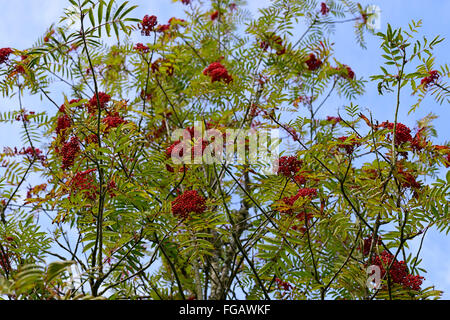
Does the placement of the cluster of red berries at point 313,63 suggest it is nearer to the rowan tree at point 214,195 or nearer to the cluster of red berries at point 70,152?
the rowan tree at point 214,195

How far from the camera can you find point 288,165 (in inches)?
109

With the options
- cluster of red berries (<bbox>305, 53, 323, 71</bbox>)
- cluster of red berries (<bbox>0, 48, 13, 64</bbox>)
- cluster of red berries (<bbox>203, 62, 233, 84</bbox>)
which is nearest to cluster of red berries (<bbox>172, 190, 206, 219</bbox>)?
cluster of red berries (<bbox>203, 62, 233, 84</bbox>)

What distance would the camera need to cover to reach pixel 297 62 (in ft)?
16.5

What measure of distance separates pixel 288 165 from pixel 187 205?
729 millimetres

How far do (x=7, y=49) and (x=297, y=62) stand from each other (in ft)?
9.97

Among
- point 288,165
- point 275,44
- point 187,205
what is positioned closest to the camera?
point 187,205

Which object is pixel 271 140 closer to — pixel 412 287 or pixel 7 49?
pixel 412 287

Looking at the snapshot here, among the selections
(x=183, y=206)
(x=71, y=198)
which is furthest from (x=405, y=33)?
(x=71, y=198)

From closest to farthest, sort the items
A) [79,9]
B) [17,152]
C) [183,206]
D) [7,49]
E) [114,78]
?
[79,9] → [183,206] → [7,49] → [17,152] → [114,78]

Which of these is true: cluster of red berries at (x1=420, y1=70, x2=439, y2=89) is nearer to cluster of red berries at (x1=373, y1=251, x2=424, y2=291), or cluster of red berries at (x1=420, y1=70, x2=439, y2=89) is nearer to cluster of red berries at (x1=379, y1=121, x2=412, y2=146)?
cluster of red berries at (x1=379, y1=121, x2=412, y2=146)

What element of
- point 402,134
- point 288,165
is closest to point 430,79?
point 402,134

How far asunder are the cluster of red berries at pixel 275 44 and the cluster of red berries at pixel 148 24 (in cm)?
160

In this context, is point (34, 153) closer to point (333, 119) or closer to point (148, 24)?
point (148, 24)

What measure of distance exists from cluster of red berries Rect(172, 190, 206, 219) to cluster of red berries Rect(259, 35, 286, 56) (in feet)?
9.31
